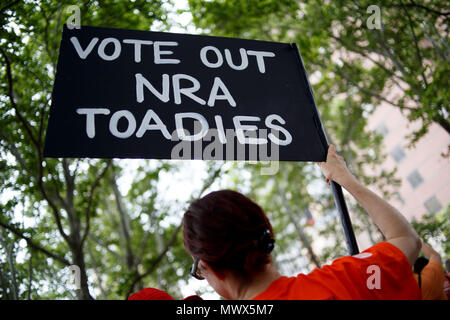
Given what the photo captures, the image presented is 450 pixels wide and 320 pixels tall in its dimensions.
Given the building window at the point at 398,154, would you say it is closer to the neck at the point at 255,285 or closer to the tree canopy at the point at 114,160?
the tree canopy at the point at 114,160

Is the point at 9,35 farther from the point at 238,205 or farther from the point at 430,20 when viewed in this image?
the point at 430,20

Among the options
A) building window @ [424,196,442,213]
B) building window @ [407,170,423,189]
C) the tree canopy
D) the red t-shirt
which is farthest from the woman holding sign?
building window @ [407,170,423,189]

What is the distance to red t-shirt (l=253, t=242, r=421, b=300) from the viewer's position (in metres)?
1.15

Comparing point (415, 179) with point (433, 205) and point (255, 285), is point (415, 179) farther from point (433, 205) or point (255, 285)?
point (255, 285)

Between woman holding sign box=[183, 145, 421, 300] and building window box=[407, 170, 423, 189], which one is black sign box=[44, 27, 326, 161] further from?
building window box=[407, 170, 423, 189]

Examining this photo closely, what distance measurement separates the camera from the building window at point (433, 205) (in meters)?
23.5

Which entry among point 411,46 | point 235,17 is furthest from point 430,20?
point 235,17

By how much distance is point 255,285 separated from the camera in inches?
47.8

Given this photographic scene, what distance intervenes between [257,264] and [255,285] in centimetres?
8

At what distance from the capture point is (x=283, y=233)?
61.9 feet

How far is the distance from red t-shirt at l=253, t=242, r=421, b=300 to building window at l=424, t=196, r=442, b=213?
1052 inches
